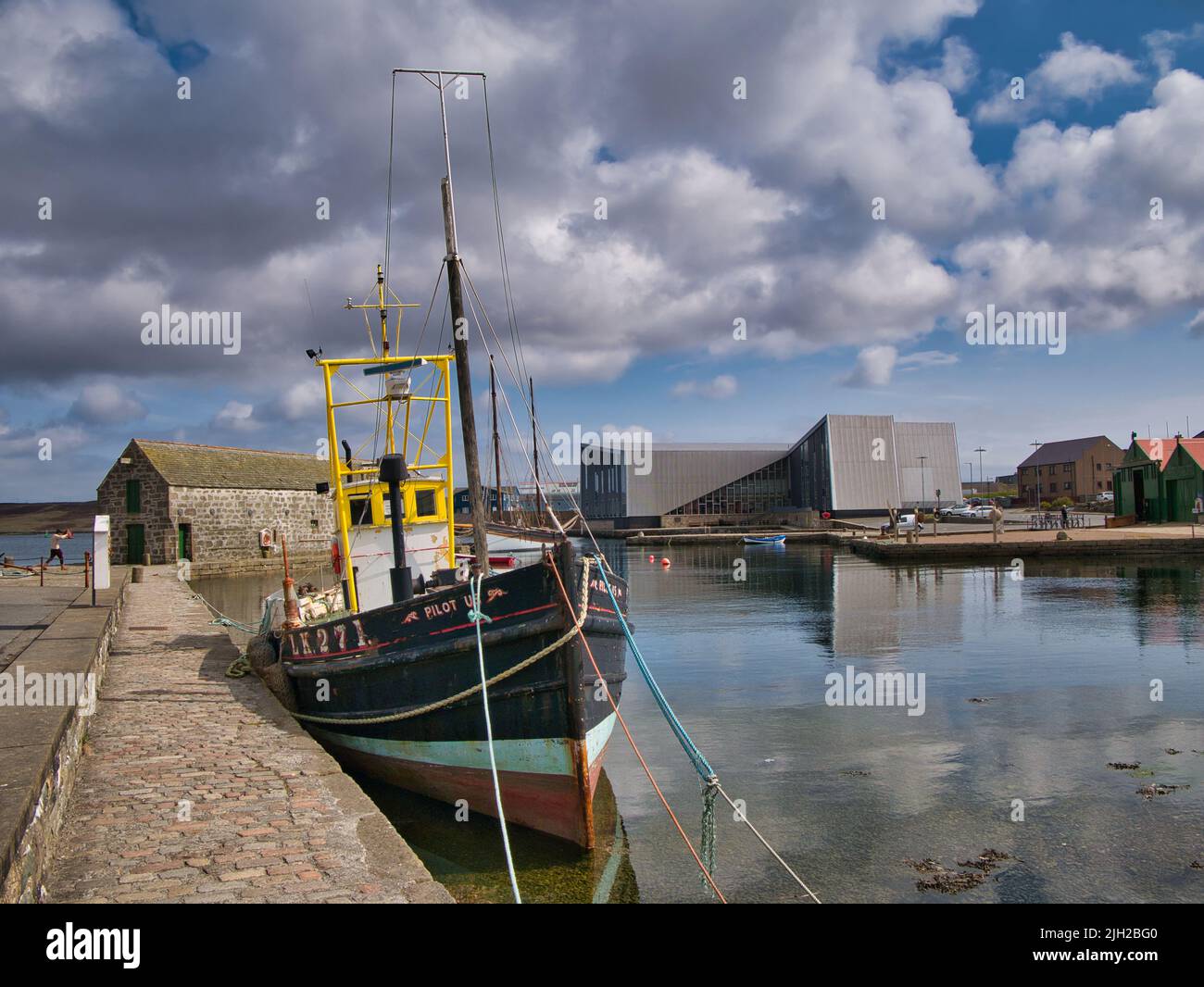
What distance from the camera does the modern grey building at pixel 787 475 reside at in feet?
261

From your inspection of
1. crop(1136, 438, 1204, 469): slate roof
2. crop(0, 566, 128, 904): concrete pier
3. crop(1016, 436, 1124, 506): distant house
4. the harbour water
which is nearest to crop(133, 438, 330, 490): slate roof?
crop(0, 566, 128, 904): concrete pier

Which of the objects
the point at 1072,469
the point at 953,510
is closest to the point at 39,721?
the point at 953,510

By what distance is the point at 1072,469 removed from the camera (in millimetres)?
108625

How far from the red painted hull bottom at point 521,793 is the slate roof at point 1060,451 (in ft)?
377

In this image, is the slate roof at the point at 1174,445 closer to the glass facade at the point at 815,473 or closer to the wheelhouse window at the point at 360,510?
the glass facade at the point at 815,473

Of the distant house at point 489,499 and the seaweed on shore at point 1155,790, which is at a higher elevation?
the distant house at point 489,499

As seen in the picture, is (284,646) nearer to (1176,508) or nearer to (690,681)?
(690,681)

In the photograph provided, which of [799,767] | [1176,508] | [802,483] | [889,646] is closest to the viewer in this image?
[799,767]

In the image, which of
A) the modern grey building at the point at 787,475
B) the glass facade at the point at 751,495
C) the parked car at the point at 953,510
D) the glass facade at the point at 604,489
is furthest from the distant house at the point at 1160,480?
the glass facade at the point at 604,489

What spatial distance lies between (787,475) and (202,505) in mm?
62268

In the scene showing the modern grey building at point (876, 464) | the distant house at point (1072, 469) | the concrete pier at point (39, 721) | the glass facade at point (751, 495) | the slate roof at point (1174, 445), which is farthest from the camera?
the distant house at point (1072, 469)
